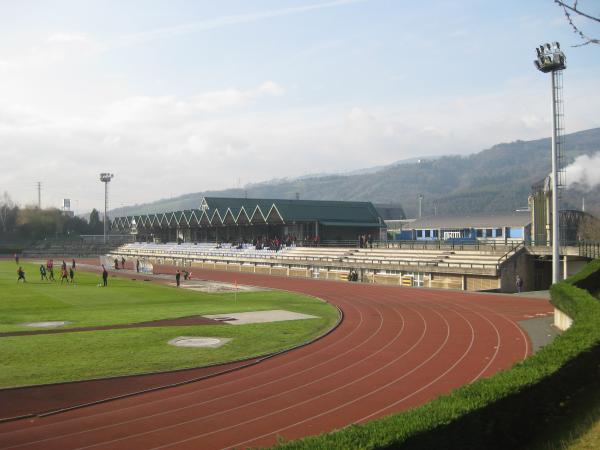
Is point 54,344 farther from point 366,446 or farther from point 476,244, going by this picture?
point 476,244

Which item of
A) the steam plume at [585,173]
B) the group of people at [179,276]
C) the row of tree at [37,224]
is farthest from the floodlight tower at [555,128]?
the row of tree at [37,224]

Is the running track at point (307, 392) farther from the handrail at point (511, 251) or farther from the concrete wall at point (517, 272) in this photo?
the handrail at point (511, 251)

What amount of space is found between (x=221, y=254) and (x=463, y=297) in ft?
154

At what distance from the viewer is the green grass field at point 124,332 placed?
710 inches

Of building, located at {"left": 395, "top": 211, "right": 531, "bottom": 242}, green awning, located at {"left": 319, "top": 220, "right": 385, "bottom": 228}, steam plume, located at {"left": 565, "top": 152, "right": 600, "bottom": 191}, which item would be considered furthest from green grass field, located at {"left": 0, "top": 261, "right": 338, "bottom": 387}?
steam plume, located at {"left": 565, "top": 152, "right": 600, "bottom": 191}

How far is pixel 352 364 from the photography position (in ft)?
61.9

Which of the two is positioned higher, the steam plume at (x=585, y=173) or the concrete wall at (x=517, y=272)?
the steam plume at (x=585, y=173)

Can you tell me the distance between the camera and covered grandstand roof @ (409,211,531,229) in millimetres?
56125

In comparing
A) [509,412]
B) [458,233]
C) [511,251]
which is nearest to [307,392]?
[509,412]

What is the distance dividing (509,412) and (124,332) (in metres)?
18.2

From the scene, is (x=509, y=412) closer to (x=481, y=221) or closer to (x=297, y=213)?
(x=481, y=221)

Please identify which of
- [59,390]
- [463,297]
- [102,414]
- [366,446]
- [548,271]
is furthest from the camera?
[548,271]

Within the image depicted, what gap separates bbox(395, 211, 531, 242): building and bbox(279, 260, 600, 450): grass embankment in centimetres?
3929

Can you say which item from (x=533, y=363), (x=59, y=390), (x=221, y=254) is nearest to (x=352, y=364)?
(x=533, y=363)
